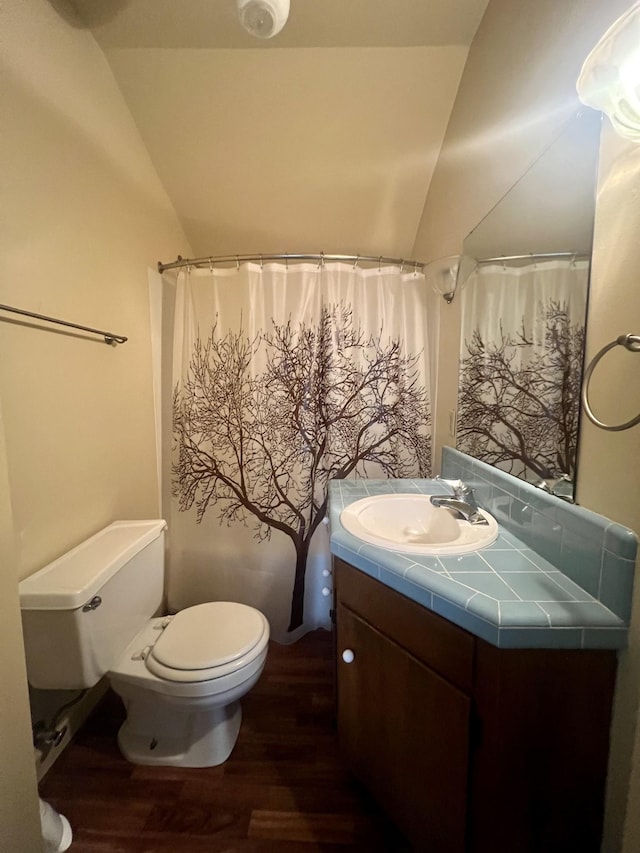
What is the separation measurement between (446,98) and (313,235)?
0.82m

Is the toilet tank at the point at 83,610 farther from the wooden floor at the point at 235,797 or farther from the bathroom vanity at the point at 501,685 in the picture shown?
the bathroom vanity at the point at 501,685

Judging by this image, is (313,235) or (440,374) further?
(313,235)

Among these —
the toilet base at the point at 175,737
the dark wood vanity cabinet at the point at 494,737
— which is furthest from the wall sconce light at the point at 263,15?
the toilet base at the point at 175,737

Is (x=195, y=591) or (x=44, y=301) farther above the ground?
(x=44, y=301)

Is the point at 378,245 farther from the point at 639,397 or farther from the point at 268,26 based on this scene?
the point at 639,397

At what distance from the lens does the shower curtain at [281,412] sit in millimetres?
1657

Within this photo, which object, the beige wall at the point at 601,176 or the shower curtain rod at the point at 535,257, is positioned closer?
the beige wall at the point at 601,176

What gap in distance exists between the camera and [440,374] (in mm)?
1659

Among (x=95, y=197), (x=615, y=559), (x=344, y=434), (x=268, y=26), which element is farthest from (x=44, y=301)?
(x=615, y=559)

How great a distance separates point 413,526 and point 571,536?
0.53 m

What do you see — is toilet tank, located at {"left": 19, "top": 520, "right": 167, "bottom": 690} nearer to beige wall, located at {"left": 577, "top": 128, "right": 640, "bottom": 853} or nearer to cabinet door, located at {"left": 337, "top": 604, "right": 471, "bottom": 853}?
A: cabinet door, located at {"left": 337, "top": 604, "right": 471, "bottom": 853}

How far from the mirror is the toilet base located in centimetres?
139

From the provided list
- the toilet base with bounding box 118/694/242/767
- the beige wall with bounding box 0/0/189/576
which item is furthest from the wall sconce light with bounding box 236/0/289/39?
the toilet base with bounding box 118/694/242/767

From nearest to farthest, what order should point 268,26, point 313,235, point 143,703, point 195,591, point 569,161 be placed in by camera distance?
1. point 569,161
2. point 268,26
3. point 143,703
4. point 195,591
5. point 313,235
